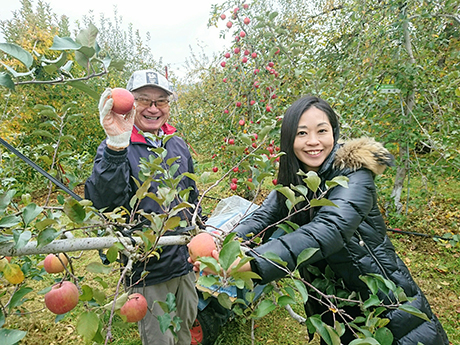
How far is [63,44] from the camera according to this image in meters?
0.56

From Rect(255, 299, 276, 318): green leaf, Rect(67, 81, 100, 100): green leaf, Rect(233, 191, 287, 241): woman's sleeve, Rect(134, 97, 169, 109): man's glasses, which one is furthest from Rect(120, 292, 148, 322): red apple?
Rect(134, 97, 169, 109): man's glasses

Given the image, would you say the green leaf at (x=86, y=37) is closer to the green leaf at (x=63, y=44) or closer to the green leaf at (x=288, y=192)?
the green leaf at (x=63, y=44)

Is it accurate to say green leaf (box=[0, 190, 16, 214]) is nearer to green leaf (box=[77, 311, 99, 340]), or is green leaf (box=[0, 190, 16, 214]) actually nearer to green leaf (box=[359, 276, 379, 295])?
green leaf (box=[77, 311, 99, 340])

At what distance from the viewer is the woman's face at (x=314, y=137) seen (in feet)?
3.76

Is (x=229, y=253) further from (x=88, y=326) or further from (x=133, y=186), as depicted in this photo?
(x=133, y=186)

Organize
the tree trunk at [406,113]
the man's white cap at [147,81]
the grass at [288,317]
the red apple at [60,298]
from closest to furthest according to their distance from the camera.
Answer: the red apple at [60,298] < the man's white cap at [147,81] < the grass at [288,317] < the tree trunk at [406,113]

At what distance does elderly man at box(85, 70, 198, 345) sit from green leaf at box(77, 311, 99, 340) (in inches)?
24.6

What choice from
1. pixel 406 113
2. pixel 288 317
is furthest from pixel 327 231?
pixel 406 113

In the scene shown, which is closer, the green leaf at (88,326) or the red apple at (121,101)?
the green leaf at (88,326)

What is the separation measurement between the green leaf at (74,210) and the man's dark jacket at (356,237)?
0.51 m

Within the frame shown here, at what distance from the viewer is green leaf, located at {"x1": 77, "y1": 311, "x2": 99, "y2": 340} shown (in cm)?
61

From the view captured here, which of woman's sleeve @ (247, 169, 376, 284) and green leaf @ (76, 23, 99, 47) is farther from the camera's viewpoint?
woman's sleeve @ (247, 169, 376, 284)

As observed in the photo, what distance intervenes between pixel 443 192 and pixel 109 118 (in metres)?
5.85

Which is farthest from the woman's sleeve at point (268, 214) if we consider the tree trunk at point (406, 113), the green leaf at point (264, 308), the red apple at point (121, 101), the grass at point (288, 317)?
the tree trunk at point (406, 113)
